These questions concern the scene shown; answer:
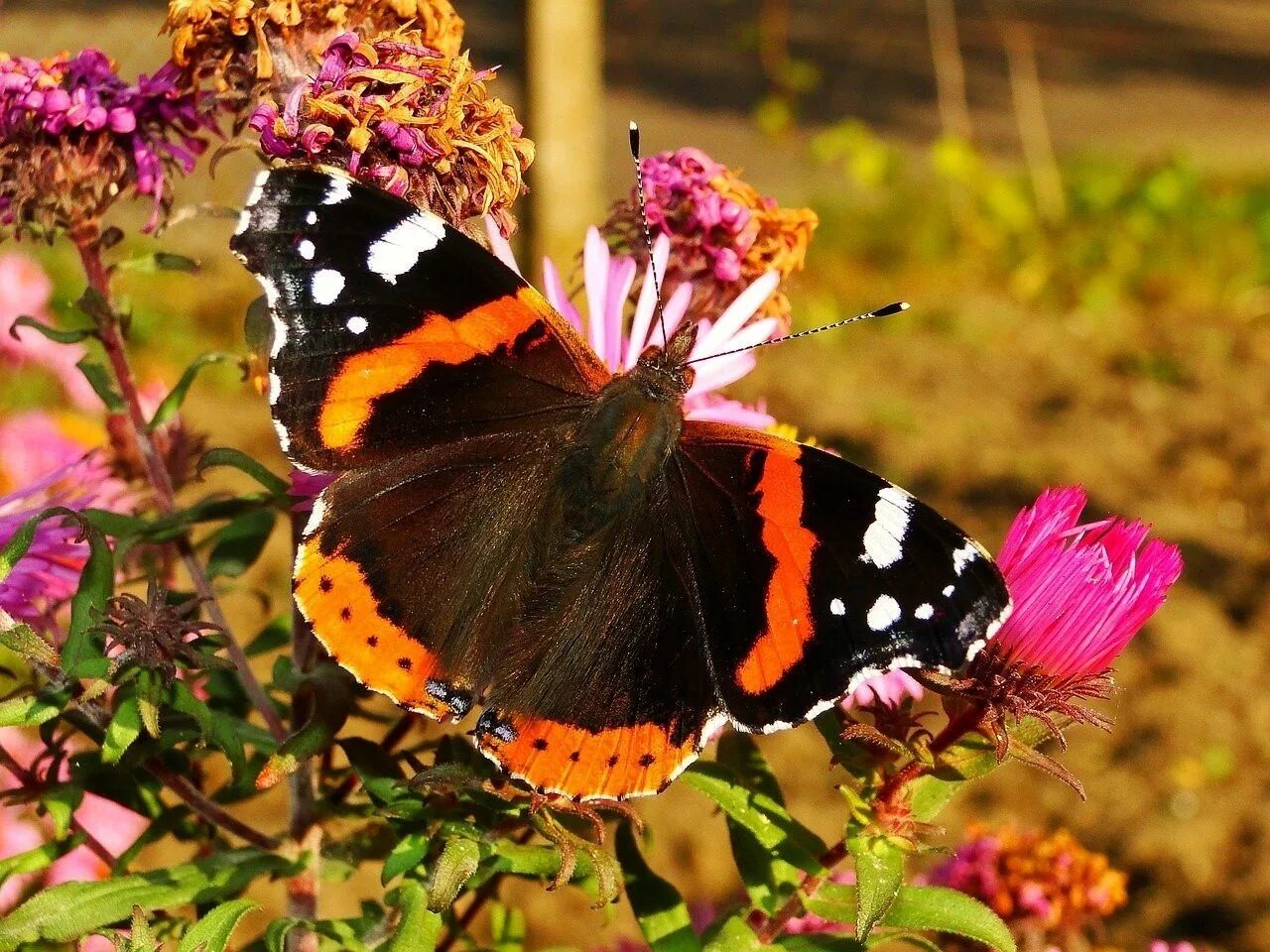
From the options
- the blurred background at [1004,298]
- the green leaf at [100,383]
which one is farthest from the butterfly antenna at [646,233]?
the blurred background at [1004,298]

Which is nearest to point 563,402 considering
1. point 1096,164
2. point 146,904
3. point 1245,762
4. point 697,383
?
point 697,383

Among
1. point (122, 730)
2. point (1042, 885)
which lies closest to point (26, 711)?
point (122, 730)

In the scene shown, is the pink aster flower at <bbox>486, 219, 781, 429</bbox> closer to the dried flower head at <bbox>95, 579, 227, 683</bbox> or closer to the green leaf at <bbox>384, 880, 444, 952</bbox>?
the dried flower head at <bbox>95, 579, 227, 683</bbox>

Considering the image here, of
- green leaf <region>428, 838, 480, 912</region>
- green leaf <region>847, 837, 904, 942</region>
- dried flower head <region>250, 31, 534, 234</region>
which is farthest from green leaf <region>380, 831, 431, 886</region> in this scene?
dried flower head <region>250, 31, 534, 234</region>

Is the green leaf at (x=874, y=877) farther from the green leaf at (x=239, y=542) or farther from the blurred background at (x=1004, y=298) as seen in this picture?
the blurred background at (x=1004, y=298)

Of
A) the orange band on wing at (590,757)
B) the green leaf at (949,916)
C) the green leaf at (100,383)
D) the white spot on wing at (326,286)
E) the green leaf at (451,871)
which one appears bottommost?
the green leaf at (949,916)
